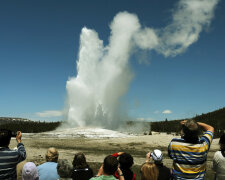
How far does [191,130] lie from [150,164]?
2.59 ft

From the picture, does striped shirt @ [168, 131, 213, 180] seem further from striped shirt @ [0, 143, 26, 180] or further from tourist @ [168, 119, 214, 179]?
striped shirt @ [0, 143, 26, 180]

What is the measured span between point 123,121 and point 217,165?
173ft

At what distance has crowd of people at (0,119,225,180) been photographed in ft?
11.7

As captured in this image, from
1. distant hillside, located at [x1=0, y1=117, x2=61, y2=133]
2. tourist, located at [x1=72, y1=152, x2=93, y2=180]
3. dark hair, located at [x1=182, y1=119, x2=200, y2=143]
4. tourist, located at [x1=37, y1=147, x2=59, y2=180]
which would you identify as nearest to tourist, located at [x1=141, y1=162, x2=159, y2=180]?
dark hair, located at [x1=182, y1=119, x2=200, y2=143]

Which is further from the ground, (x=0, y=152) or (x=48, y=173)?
(x=0, y=152)

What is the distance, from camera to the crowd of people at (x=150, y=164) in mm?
3568

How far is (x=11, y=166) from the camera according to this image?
3828 mm

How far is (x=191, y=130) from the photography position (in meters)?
3.50

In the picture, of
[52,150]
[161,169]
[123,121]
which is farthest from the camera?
[123,121]

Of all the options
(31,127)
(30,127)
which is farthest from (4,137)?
(30,127)

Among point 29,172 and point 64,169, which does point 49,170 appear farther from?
point 29,172

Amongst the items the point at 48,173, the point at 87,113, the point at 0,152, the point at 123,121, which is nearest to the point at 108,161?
the point at 48,173

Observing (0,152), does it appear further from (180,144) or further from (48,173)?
(180,144)

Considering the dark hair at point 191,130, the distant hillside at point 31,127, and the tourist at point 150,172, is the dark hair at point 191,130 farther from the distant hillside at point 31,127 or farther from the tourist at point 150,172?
the distant hillside at point 31,127
